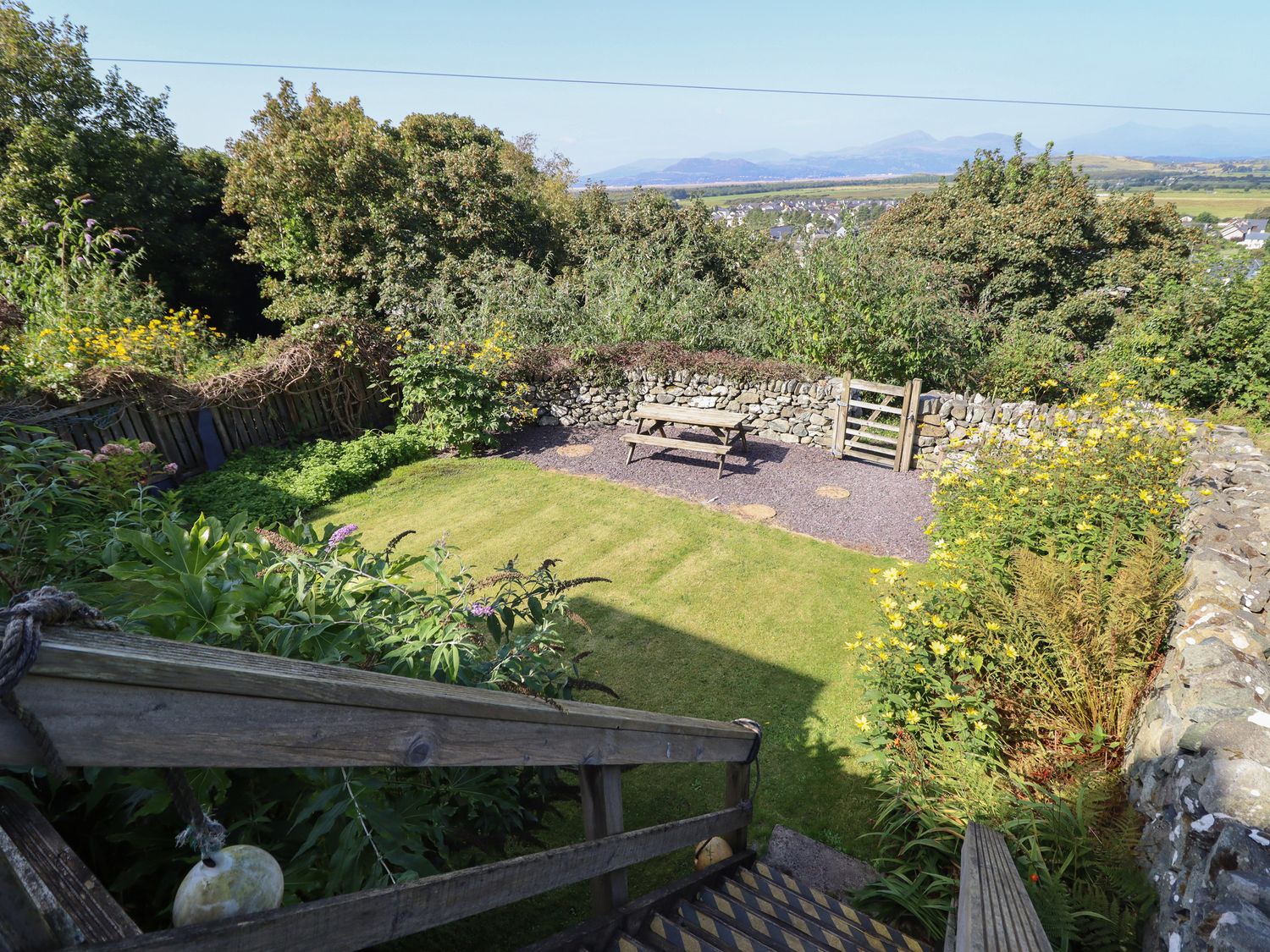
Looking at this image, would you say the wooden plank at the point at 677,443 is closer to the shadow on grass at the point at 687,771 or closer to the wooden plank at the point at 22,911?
the shadow on grass at the point at 687,771

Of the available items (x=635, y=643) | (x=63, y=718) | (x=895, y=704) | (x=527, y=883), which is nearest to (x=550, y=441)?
(x=635, y=643)

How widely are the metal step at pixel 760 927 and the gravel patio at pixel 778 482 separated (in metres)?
4.70

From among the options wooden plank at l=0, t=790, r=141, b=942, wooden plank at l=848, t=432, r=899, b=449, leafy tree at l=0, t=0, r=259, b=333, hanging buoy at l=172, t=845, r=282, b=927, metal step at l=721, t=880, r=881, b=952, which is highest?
leafy tree at l=0, t=0, r=259, b=333

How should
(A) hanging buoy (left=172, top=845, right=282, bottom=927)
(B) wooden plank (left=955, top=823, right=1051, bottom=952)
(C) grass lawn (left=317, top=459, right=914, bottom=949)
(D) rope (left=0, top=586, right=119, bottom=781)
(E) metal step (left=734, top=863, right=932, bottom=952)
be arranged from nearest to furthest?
(D) rope (left=0, top=586, right=119, bottom=781), (A) hanging buoy (left=172, top=845, right=282, bottom=927), (B) wooden plank (left=955, top=823, right=1051, bottom=952), (E) metal step (left=734, top=863, right=932, bottom=952), (C) grass lawn (left=317, top=459, right=914, bottom=949)

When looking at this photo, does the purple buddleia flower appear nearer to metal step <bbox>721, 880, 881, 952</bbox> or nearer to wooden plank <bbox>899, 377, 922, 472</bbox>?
metal step <bbox>721, 880, 881, 952</bbox>

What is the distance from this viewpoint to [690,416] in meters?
8.73

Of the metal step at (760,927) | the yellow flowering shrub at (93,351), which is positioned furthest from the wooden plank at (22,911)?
the yellow flowering shrub at (93,351)

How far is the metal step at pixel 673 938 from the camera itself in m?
2.01

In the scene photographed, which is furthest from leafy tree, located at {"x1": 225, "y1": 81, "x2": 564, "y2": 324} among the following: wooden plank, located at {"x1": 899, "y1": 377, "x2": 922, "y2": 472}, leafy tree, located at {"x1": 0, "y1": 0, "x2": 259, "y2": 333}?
wooden plank, located at {"x1": 899, "y1": 377, "x2": 922, "y2": 472}

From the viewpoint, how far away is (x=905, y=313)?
30.6ft

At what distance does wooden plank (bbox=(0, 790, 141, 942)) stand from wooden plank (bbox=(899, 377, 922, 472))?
8761 mm

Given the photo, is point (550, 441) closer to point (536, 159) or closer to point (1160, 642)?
point (1160, 642)

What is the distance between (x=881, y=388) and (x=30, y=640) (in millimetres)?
8998

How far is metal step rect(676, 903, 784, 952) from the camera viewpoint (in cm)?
212
